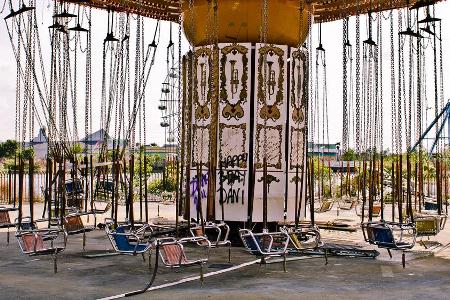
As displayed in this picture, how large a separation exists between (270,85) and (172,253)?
6672mm

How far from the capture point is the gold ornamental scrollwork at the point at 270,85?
49.8ft

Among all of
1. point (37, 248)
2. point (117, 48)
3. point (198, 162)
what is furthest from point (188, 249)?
point (117, 48)

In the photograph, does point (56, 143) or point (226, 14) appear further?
point (56, 143)

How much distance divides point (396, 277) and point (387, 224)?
2.11 metres

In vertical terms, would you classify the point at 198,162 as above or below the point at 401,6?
below

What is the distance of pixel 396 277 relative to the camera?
10.6 m

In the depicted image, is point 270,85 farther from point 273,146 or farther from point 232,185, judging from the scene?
point 232,185

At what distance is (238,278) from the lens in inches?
408

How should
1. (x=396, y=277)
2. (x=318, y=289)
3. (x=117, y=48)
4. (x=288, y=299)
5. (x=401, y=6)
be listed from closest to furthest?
(x=288, y=299) < (x=318, y=289) < (x=396, y=277) < (x=401, y=6) < (x=117, y=48)

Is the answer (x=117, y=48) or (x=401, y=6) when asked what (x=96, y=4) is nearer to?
(x=117, y=48)

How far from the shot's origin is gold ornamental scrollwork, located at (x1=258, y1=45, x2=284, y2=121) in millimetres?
15180

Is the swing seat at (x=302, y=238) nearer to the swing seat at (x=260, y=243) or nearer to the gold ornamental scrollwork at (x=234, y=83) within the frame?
the swing seat at (x=260, y=243)

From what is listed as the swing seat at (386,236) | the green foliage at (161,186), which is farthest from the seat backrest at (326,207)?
the green foliage at (161,186)

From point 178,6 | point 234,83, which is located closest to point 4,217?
point 234,83
